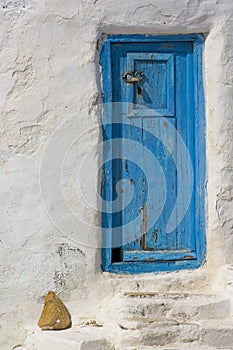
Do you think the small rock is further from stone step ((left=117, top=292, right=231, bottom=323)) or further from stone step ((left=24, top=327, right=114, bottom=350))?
stone step ((left=117, top=292, right=231, bottom=323))

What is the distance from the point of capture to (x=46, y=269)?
6.76 meters

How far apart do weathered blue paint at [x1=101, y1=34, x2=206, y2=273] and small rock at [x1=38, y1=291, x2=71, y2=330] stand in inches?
22.5

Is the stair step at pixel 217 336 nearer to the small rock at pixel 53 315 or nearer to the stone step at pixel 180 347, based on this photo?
the stone step at pixel 180 347

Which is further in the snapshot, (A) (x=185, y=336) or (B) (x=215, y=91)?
(B) (x=215, y=91)

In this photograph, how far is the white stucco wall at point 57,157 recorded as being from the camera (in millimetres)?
6762

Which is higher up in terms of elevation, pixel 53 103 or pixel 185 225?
pixel 53 103

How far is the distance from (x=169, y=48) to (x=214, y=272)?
5.42 feet

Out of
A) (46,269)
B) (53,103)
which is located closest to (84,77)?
(53,103)

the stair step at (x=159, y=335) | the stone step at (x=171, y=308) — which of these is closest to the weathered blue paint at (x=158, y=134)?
the stone step at (x=171, y=308)

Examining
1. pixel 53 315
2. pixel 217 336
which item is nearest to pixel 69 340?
pixel 53 315

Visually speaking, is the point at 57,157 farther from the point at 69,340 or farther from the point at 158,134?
the point at 69,340

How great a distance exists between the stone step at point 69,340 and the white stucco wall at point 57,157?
0.98 ft

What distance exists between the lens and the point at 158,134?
7004 mm

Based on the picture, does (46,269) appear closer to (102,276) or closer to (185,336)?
(102,276)
